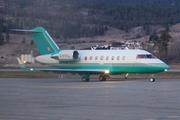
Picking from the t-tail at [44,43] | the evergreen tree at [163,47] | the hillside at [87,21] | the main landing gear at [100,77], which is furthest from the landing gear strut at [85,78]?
the hillside at [87,21]

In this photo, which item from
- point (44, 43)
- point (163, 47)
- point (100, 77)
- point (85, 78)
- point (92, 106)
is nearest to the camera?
point (92, 106)

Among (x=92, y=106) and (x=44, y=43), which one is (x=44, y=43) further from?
(x=92, y=106)

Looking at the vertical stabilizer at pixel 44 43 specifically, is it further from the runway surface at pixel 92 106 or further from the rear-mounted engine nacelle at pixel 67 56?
the runway surface at pixel 92 106

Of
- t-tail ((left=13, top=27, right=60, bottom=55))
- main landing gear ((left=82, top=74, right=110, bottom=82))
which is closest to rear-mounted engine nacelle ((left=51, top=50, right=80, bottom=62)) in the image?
t-tail ((left=13, top=27, right=60, bottom=55))

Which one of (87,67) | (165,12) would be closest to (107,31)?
(165,12)

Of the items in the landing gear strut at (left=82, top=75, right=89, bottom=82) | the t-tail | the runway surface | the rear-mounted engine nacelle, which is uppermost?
the t-tail

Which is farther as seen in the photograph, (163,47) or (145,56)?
(163,47)

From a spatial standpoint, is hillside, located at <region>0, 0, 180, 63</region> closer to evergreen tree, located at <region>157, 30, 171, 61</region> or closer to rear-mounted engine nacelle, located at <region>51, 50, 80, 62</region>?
evergreen tree, located at <region>157, 30, 171, 61</region>

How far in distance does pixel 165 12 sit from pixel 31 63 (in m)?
93.4

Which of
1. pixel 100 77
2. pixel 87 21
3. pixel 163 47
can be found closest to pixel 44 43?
pixel 100 77

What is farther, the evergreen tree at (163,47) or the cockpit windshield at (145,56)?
the evergreen tree at (163,47)

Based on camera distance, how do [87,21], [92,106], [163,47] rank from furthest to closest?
[87,21] < [163,47] < [92,106]

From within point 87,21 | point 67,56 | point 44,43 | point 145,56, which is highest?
point 87,21

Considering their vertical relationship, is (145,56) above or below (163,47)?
above
